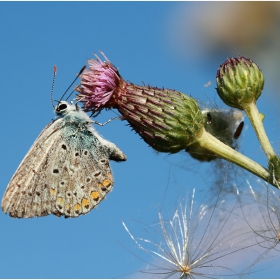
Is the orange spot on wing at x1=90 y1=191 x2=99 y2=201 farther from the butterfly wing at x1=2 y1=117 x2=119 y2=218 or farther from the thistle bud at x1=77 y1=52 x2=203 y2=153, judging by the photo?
the thistle bud at x1=77 y1=52 x2=203 y2=153

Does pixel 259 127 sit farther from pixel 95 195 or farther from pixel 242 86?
pixel 95 195

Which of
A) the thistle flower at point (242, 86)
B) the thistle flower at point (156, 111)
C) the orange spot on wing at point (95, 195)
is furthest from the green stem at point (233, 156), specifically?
the orange spot on wing at point (95, 195)

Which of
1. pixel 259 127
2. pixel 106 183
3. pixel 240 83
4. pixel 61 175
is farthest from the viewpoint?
pixel 61 175

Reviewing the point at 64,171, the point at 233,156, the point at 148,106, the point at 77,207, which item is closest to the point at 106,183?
the point at 77,207

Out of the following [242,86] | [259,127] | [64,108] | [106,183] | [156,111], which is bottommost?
[106,183]

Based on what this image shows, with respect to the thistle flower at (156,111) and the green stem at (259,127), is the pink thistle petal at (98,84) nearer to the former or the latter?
the thistle flower at (156,111)

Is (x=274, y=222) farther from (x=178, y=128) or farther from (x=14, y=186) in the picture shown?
(x=14, y=186)
